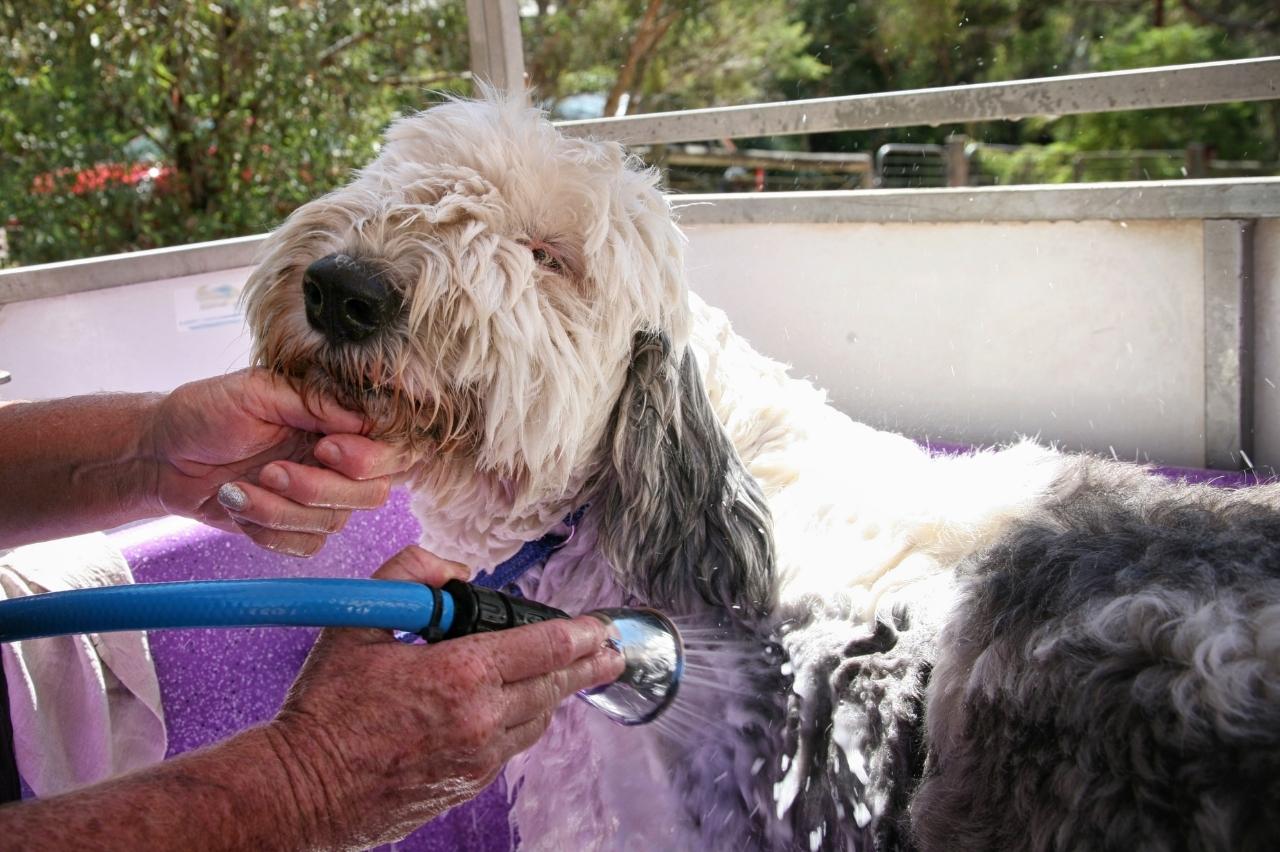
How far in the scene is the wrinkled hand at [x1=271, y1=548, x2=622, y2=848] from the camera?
134cm

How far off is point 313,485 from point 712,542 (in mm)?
707

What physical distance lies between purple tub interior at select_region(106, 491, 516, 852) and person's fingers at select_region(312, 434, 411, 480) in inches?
53.6

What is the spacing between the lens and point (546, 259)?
195 cm

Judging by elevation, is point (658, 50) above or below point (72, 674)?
above

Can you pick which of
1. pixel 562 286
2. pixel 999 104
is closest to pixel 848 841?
pixel 562 286

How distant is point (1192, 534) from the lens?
1.57 metres

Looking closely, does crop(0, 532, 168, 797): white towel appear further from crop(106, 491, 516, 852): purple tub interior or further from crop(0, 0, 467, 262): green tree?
crop(0, 0, 467, 262): green tree

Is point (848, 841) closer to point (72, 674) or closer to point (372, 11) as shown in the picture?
point (72, 674)

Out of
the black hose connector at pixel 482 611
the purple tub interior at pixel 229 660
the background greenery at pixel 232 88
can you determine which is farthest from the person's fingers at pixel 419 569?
the background greenery at pixel 232 88

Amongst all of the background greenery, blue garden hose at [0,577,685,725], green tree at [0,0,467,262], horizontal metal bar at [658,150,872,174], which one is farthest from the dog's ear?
horizontal metal bar at [658,150,872,174]

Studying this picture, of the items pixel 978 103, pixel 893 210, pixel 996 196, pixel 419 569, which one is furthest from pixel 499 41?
pixel 419 569

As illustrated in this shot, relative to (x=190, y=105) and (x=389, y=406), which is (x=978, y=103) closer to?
(x=389, y=406)

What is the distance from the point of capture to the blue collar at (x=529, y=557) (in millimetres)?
2143

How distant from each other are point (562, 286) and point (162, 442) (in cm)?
77
